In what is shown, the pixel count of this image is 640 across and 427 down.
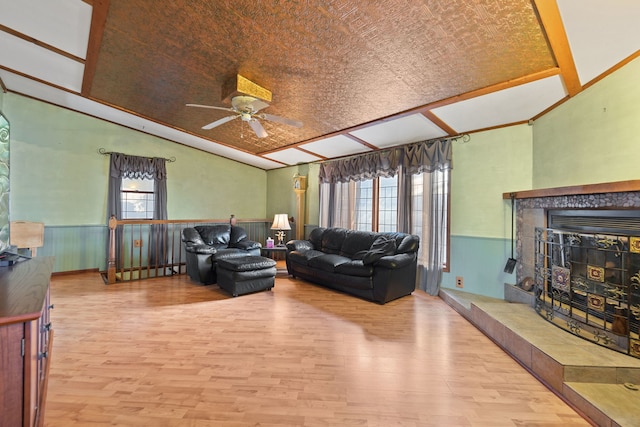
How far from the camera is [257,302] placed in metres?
3.66

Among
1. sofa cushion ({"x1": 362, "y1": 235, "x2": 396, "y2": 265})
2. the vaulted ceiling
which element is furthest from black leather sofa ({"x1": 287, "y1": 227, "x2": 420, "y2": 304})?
the vaulted ceiling

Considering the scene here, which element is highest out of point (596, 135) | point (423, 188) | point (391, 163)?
point (391, 163)

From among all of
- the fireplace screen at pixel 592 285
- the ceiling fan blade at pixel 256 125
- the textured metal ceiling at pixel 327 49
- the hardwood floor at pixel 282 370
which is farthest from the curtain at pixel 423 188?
the ceiling fan blade at pixel 256 125

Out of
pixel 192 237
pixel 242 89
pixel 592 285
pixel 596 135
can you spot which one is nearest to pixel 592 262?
pixel 592 285

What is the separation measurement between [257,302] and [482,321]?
270 cm

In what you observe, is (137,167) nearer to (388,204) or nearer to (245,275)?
(245,275)

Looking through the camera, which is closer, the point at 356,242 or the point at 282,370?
the point at 282,370

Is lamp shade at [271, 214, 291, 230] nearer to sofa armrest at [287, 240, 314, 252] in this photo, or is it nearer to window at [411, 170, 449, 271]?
sofa armrest at [287, 240, 314, 252]

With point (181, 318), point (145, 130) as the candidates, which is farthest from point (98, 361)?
point (145, 130)

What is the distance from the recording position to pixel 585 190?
7.55 feet

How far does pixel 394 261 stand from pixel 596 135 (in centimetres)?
230

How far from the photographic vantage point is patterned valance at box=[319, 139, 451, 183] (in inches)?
157

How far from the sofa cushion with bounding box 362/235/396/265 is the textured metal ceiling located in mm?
1841

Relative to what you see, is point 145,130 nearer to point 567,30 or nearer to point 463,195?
point 463,195
